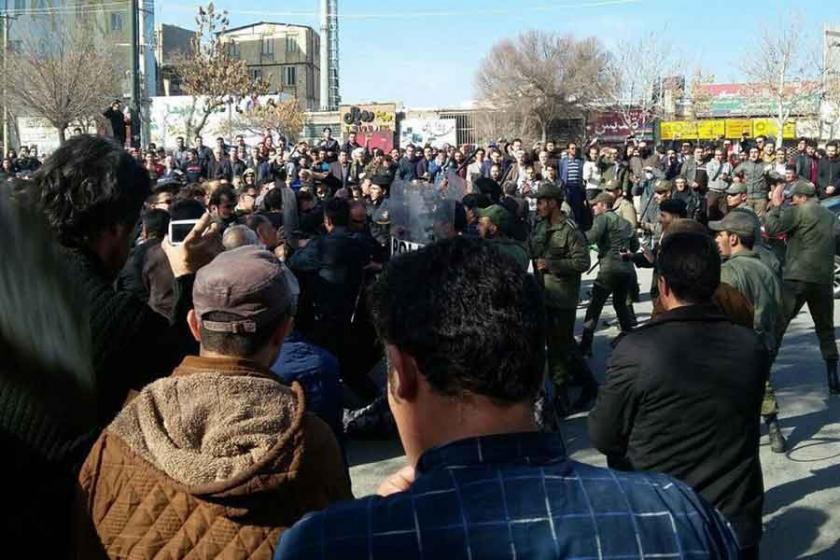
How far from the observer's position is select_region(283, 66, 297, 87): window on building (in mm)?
112119

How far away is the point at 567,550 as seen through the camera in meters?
1.35

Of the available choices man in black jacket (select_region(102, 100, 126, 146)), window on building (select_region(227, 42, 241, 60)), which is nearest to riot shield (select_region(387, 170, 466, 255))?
man in black jacket (select_region(102, 100, 126, 146))

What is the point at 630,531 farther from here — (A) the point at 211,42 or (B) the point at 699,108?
(B) the point at 699,108

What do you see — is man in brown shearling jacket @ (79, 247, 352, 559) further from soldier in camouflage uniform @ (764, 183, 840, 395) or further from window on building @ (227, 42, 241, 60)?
window on building @ (227, 42, 241, 60)

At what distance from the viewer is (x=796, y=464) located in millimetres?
6359

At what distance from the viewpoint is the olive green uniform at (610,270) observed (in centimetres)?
923

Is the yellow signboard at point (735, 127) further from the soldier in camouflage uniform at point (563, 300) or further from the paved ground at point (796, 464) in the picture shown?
the soldier in camouflage uniform at point (563, 300)

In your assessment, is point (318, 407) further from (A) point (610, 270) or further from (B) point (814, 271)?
(A) point (610, 270)

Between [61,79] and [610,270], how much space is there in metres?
27.6

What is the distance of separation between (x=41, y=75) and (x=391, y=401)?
33.5 metres

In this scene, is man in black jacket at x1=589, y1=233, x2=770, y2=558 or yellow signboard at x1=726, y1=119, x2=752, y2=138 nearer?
man in black jacket at x1=589, y1=233, x2=770, y2=558

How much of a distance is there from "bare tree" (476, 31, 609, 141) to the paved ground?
198ft

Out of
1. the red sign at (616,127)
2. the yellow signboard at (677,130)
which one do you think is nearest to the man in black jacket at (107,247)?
the red sign at (616,127)

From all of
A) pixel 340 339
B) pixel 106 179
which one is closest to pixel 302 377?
pixel 106 179
